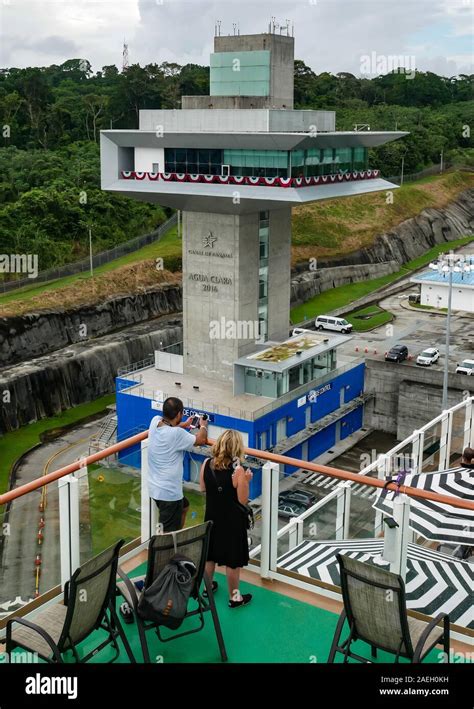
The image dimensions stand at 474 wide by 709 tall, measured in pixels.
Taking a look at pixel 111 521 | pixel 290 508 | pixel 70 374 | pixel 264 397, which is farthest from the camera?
pixel 70 374

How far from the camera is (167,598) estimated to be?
24.2ft

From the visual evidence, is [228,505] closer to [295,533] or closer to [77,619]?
[77,619]

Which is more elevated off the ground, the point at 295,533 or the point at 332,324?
the point at 295,533

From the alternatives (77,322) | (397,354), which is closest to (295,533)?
(397,354)

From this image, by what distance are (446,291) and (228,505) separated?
6016 centimetres

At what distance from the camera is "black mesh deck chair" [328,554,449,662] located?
22.5 ft

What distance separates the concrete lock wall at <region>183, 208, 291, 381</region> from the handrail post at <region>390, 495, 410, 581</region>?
32.9 m

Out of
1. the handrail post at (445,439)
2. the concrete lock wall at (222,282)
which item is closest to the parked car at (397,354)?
the concrete lock wall at (222,282)

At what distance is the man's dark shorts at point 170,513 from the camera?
29.4 ft

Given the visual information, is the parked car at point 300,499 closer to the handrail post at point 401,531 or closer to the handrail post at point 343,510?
the handrail post at point 343,510

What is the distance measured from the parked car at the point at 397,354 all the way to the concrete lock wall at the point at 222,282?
10624 millimetres

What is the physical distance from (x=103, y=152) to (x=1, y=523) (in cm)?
3512

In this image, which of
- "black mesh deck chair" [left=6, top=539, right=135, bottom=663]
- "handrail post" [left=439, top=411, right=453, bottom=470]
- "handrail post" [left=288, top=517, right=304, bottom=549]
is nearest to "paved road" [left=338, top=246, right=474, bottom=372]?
"handrail post" [left=439, top=411, right=453, bottom=470]
